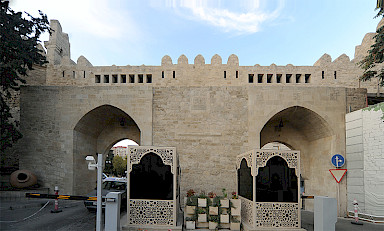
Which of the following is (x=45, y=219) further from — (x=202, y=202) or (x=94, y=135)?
(x=94, y=135)

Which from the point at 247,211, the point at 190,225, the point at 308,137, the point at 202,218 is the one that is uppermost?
the point at 308,137

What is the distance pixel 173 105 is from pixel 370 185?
277 inches

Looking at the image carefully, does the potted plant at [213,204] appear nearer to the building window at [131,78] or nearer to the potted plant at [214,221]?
→ the potted plant at [214,221]

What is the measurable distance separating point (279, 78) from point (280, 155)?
10.6 meters

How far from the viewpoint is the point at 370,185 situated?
8.38 m

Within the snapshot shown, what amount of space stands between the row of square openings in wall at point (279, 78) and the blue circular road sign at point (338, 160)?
7041 millimetres

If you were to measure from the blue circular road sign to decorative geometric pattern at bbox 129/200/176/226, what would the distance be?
6240mm

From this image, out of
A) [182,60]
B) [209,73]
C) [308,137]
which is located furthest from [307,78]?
[182,60]

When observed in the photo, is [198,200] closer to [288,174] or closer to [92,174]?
[288,174]

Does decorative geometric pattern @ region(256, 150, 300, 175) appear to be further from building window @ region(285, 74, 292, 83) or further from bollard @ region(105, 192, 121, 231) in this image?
building window @ region(285, 74, 292, 83)

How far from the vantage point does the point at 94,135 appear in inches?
501

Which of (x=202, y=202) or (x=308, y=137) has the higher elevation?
(x=308, y=137)

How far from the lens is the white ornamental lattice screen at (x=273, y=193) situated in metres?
6.33

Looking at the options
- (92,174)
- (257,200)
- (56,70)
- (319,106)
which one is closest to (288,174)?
(257,200)
